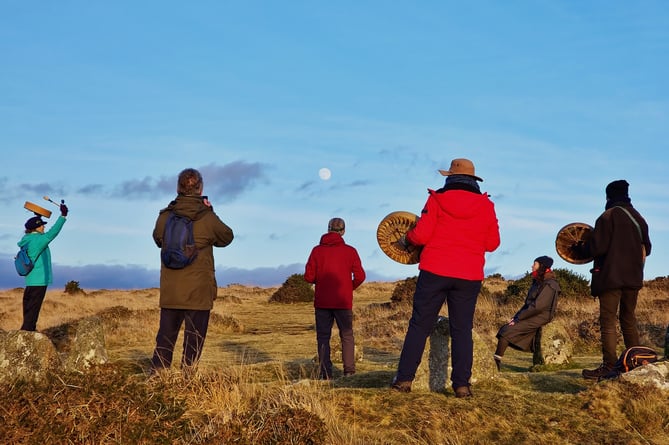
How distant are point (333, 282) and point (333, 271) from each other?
6.3 inches

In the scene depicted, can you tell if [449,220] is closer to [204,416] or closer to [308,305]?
[204,416]

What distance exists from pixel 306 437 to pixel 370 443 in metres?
0.60

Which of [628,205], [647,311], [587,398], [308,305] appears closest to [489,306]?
[647,311]

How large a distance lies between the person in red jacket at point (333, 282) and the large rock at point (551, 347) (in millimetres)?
4251

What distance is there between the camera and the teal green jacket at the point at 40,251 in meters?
12.4

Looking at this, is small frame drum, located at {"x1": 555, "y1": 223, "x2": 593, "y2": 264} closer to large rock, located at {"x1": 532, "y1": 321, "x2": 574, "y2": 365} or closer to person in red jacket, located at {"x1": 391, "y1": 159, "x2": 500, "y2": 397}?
person in red jacket, located at {"x1": 391, "y1": 159, "x2": 500, "y2": 397}

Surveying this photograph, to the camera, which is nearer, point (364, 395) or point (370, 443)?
point (370, 443)

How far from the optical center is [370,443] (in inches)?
236

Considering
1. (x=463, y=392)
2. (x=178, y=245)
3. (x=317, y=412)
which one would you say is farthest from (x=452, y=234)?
(x=178, y=245)

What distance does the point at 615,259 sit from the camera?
8.84 meters

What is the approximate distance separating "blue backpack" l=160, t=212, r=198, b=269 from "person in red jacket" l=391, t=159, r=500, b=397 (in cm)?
245

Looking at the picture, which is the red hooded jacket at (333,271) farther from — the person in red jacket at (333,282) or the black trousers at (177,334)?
the black trousers at (177,334)

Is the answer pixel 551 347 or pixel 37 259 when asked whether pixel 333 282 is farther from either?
pixel 37 259

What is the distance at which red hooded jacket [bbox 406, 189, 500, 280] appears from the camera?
7102 millimetres
